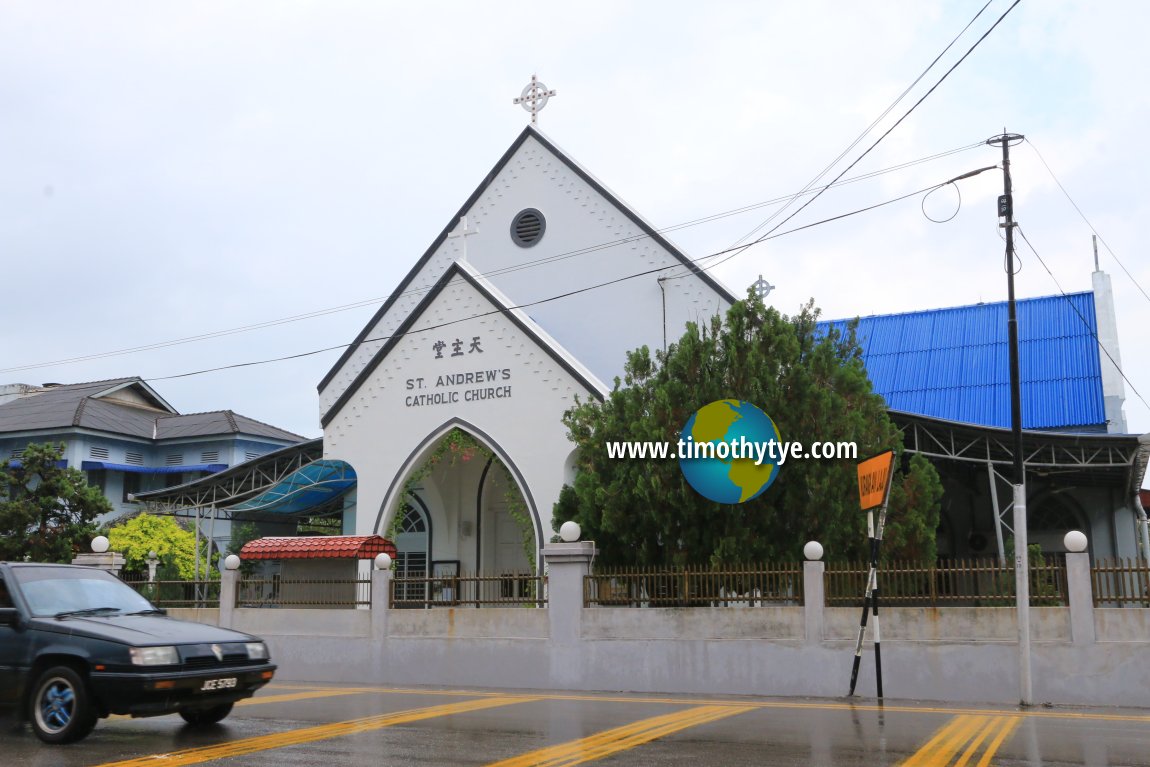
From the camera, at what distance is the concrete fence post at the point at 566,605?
1597cm

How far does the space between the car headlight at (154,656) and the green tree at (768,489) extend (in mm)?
8547

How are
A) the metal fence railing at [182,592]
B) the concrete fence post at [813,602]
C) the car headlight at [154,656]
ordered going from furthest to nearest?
1. the metal fence railing at [182,592]
2. the concrete fence post at [813,602]
3. the car headlight at [154,656]

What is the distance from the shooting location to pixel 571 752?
335 inches

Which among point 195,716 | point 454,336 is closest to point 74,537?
point 454,336

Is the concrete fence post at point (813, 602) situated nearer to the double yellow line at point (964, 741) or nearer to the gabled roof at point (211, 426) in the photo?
the double yellow line at point (964, 741)

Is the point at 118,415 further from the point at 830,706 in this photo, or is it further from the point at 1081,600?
the point at 1081,600

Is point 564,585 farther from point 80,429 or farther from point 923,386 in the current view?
point 80,429

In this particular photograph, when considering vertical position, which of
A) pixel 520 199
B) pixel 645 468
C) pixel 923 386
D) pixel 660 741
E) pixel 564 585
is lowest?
pixel 660 741

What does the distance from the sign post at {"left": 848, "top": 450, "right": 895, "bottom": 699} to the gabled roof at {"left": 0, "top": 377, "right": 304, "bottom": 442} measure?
3111 centimetres

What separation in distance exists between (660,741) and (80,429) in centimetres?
3442

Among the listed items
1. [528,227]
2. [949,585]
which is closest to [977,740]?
[949,585]

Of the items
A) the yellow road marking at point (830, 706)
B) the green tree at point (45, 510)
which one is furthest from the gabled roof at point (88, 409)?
the yellow road marking at point (830, 706)

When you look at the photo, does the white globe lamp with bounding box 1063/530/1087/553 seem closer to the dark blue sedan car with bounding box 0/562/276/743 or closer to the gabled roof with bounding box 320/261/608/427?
the gabled roof with bounding box 320/261/608/427

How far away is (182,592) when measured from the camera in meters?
20.3
